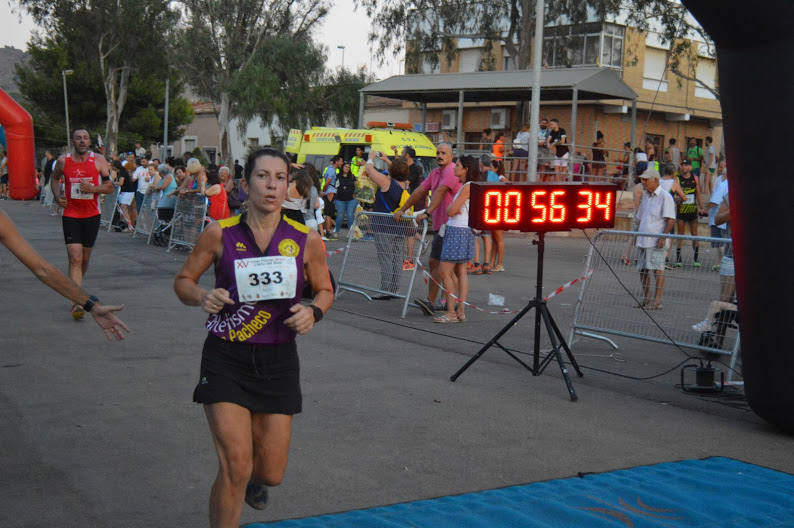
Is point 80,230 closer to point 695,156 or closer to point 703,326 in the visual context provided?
point 703,326

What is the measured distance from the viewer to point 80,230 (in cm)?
1058

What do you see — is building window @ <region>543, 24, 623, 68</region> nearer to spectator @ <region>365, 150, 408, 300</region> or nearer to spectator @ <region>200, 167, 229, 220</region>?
spectator @ <region>200, 167, 229, 220</region>

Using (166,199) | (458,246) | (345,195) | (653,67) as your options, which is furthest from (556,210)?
(653,67)

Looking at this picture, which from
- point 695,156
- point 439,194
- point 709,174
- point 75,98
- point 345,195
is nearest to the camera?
point 439,194

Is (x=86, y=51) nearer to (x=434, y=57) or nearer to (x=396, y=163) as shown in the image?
(x=434, y=57)

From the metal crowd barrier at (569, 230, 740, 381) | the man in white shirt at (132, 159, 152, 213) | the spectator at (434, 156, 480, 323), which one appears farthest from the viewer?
the man in white shirt at (132, 159, 152, 213)

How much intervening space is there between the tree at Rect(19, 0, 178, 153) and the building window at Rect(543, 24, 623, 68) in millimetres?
20905

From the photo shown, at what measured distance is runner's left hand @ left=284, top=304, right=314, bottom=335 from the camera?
3.95 metres

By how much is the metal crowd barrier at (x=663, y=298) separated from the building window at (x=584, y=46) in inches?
1259

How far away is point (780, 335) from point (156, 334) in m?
6.22

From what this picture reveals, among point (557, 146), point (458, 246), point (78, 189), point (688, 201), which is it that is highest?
point (557, 146)

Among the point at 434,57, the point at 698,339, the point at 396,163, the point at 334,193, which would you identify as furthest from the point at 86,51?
the point at 698,339

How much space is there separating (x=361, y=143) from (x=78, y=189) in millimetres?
15405

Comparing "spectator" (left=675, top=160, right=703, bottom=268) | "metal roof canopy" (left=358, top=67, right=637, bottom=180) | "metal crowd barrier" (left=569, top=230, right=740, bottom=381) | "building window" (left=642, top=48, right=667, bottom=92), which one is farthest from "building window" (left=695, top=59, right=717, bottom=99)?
"metal crowd barrier" (left=569, top=230, right=740, bottom=381)
